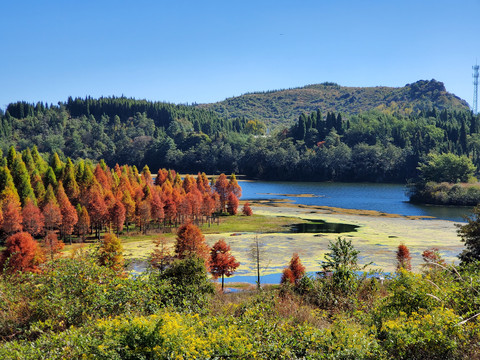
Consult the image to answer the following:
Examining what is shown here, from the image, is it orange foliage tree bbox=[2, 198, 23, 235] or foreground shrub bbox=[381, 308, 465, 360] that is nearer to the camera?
foreground shrub bbox=[381, 308, 465, 360]

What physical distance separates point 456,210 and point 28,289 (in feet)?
302

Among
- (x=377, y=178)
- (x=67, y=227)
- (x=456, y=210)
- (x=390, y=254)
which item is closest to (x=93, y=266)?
(x=390, y=254)

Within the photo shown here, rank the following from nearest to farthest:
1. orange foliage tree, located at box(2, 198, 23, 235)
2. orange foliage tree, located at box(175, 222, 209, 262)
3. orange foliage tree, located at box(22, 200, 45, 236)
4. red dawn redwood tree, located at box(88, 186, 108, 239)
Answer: orange foliage tree, located at box(175, 222, 209, 262), orange foliage tree, located at box(2, 198, 23, 235), orange foliage tree, located at box(22, 200, 45, 236), red dawn redwood tree, located at box(88, 186, 108, 239)

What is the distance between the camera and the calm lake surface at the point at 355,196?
295ft

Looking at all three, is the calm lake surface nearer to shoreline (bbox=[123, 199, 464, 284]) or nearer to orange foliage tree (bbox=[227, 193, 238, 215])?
shoreline (bbox=[123, 199, 464, 284])

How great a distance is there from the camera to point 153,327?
404 inches

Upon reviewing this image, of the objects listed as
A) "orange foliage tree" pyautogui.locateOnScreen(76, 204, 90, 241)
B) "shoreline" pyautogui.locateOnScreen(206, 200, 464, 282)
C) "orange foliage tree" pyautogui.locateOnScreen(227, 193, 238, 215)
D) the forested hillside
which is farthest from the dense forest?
"orange foliage tree" pyautogui.locateOnScreen(76, 204, 90, 241)

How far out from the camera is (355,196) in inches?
4540

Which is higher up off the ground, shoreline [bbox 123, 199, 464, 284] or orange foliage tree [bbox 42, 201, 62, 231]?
orange foliage tree [bbox 42, 201, 62, 231]

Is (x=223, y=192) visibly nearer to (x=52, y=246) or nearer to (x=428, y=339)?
(x=52, y=246)

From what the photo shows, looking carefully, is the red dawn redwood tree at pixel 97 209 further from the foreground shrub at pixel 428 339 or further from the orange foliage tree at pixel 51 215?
the foreground shrub at pixel 428 339

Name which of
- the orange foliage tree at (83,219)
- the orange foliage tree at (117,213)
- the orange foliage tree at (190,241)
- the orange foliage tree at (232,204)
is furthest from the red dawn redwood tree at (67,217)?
the orange foliage tree at (232,204)

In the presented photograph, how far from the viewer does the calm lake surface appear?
89.9m

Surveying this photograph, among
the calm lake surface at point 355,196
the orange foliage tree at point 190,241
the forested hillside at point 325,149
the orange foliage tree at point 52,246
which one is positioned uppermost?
the forested hillside at point 325,149
